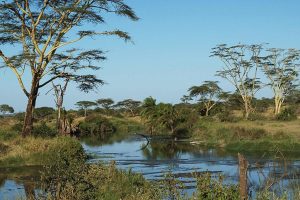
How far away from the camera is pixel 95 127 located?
47188mm

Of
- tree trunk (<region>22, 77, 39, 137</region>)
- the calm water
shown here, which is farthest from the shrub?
tree trunk (<region>22, 77, 39, 137</region>)

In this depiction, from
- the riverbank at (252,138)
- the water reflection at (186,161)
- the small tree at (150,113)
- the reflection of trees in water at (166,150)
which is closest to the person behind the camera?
the water reflection at (186,161)

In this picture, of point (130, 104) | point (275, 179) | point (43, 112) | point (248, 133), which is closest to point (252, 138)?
point (248, 133)

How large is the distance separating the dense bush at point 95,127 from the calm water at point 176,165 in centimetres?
1426

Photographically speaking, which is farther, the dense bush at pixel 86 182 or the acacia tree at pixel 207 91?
the acacia tree at pixel 207 91

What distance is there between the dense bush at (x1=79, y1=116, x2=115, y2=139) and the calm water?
14260mm

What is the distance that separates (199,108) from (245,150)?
25.7 metres

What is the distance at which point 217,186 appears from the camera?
22.5 ft

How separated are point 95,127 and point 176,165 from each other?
2750cm

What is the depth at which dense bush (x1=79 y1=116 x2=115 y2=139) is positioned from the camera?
4563 centimetres

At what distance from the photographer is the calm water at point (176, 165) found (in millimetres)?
14288

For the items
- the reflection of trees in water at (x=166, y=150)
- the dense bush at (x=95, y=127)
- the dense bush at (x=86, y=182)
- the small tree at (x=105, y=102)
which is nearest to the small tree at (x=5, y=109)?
the small tree at (x=105, y=102)

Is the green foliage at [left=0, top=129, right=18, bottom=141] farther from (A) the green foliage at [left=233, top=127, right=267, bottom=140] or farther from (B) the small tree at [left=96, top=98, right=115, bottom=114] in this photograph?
(B) the small tree at [left=96, top=98, right=115, bottom=114]

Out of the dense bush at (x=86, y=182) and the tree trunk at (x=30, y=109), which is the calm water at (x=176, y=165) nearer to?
the dense bush at (x=86, y=182)
